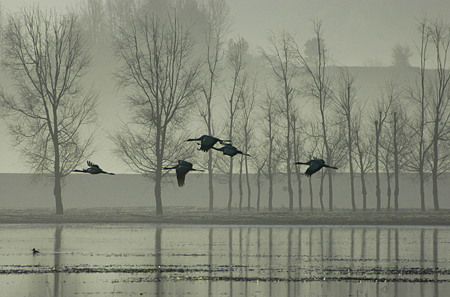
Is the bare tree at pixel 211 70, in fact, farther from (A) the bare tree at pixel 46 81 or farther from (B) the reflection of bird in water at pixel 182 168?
(B) the reflection of bird in water at pixel 182 168

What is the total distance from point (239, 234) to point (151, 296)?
43.7 feet

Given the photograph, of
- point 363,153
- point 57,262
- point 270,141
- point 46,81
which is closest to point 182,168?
point 57,262

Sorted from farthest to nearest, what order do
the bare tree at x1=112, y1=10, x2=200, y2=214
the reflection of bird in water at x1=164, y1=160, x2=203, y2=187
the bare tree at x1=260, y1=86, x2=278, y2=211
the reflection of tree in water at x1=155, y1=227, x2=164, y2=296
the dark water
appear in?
the bare tree at x1=260, y1=86, x2=278, y2=211
the bare tree at x1=112, y1=10, x2=200, y2=214
the dark water
the reflection of tree in water at x1=155, y1=227, x2=164, y2=296
the reflection of bird in water at x1=164, y1=160, x2=203, y2=187

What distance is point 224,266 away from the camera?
1270 cm

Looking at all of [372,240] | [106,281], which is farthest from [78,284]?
[372,240]

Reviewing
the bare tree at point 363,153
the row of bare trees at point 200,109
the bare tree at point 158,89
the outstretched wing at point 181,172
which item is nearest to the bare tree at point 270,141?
the row of bare trees at point 200,109

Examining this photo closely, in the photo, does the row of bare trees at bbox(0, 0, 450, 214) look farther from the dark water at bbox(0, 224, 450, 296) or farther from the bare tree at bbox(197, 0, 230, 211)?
the dark water at bbox(0, 224, 450, 296)

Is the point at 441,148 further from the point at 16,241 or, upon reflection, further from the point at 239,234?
the point at 16,241

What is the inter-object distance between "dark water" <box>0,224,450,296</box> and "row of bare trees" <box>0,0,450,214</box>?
13.9 meters

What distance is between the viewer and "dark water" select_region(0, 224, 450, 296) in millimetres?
9891

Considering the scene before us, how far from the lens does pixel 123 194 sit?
5562 cm

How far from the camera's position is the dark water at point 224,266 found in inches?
389

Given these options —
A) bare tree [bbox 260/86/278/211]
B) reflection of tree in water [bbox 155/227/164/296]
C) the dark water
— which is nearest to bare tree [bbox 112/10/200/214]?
bare tree [bbox 260/86/278/211]

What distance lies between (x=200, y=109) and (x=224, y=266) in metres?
40.9
